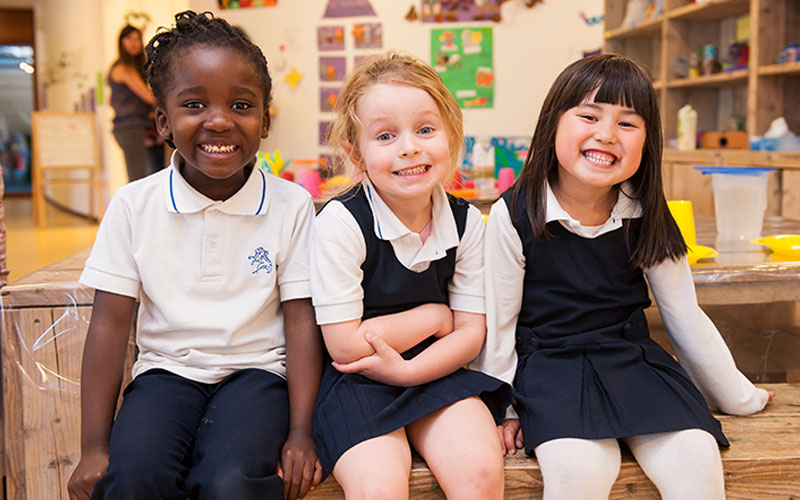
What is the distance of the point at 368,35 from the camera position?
5.16 m

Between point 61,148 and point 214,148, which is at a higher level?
point 61,148

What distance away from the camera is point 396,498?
1009mm

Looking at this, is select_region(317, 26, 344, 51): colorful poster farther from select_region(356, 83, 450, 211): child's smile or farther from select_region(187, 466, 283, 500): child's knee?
select_region(187, 466, 283, 500): child's knee

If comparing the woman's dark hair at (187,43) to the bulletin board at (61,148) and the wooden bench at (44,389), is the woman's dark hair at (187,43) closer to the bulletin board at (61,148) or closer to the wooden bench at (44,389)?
the wooden bench at (44,389)

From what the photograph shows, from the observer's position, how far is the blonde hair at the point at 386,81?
119cm

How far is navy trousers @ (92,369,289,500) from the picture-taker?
992 mm

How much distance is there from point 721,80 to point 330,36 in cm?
277

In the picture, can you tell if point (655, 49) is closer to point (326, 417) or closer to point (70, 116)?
point (326, 417)

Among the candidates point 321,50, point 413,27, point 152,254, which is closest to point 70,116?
point 321,50

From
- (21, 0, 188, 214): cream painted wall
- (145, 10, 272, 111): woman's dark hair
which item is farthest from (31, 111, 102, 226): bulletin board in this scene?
(145, 10, 272, 111): woman's dark hair

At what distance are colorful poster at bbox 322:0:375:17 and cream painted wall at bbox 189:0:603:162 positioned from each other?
0.04 meters

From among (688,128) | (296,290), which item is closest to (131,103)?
(688,128)

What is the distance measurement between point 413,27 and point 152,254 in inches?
169

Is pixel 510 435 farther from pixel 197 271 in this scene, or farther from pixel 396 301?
pixel 197 271
